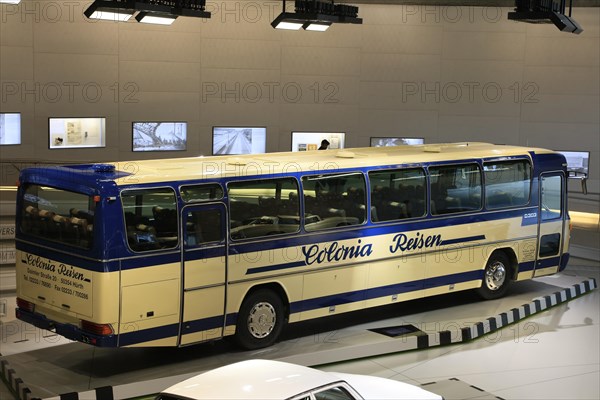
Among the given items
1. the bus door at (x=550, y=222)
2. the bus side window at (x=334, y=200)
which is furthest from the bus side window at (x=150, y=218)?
the bus door at (x=550, y=222)

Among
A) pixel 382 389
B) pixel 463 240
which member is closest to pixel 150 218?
pixel 382 389

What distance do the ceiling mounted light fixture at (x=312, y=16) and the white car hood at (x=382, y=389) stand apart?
26.9ft

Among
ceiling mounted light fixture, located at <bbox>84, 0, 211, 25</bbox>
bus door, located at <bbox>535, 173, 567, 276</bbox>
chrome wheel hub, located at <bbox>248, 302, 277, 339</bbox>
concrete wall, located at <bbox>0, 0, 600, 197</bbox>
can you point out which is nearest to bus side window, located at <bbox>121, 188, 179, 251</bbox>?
chrome wheel hub, located at <bbox>248, 302, 277, 339</bbox>

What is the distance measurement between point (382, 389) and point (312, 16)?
8563 millimetres

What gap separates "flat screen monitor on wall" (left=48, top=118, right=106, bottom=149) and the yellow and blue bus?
870 cm

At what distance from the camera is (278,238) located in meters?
11.0

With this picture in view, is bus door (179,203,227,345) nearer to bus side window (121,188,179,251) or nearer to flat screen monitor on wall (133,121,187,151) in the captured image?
bus side window (121,188,179,251)

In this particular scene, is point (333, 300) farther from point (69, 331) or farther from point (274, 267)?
point (69, 331)

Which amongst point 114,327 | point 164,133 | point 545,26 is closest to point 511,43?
point 545,26

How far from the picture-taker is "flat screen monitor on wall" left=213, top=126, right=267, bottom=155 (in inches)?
835

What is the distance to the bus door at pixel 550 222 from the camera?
14.1m

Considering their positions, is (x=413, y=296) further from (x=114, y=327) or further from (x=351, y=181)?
(x=114, y=327)

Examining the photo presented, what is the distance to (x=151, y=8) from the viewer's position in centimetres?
1245

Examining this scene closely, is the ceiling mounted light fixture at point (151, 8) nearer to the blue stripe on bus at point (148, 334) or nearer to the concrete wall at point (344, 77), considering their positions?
the blue stripe on bus at point (148, 334)
